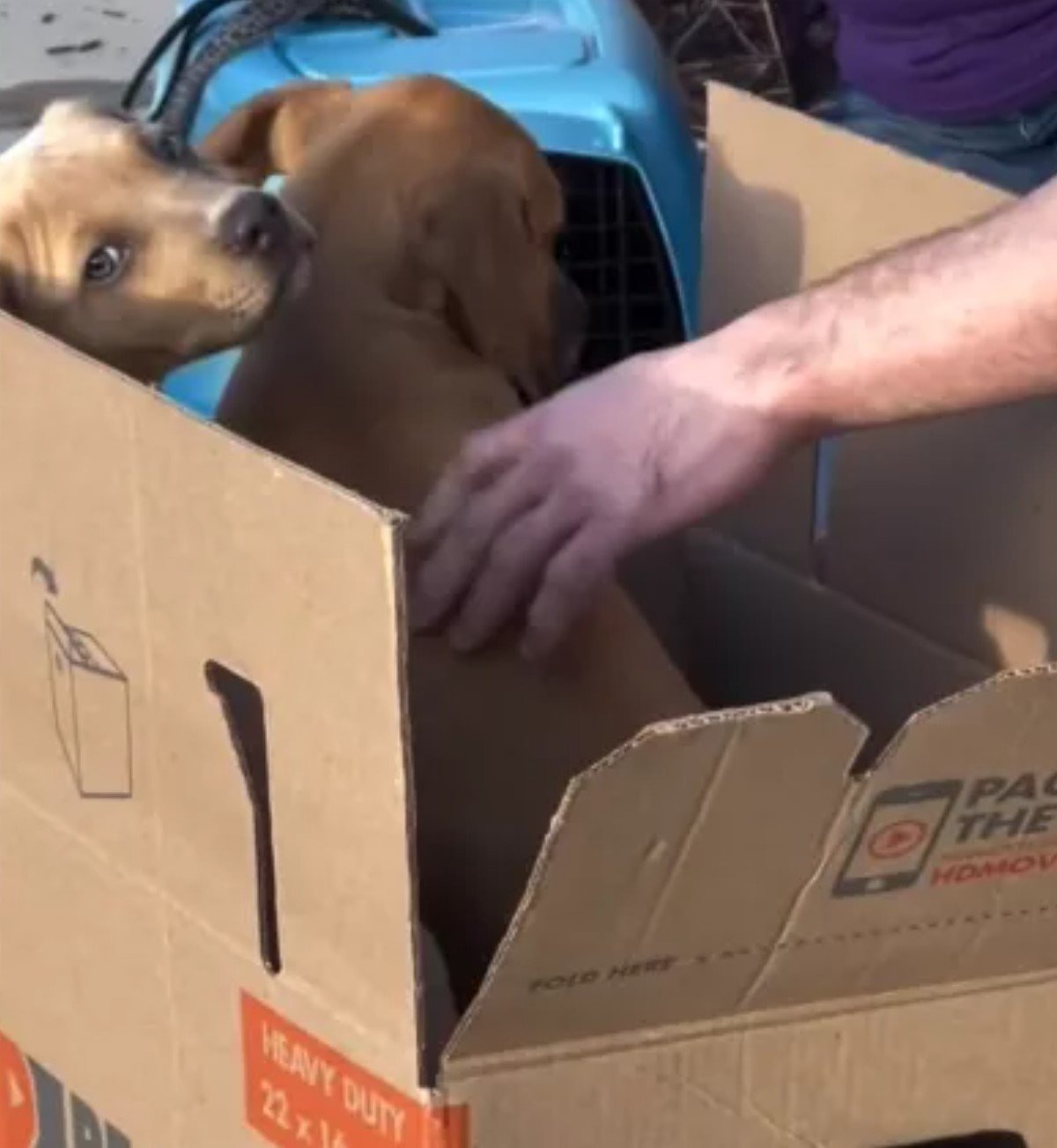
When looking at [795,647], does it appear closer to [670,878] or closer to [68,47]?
[670,878]

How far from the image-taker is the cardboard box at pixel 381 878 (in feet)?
2.31

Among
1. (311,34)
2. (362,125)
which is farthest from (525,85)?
(362,125)

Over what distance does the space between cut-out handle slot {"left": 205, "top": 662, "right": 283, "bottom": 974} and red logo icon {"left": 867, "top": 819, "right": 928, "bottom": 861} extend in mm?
188

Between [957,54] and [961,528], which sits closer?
[961,528]

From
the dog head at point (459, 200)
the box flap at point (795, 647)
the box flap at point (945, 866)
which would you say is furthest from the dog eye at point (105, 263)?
the box flap at point (945, 866)

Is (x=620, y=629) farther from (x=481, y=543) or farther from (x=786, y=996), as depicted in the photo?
(x=786, y=996)

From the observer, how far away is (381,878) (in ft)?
2.35

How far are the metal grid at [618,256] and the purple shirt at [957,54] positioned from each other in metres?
0.18

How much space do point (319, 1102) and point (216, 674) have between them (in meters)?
0.15

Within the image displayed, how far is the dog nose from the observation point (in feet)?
3.40

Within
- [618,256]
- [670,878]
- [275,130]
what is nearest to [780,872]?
[670,878]

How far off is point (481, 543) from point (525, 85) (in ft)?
2.25

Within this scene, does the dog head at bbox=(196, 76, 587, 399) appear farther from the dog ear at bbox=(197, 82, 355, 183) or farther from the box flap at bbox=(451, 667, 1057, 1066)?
the box flap at bbox=(451, 667, 1057, 1066)

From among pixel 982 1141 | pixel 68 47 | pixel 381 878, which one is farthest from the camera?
pixel 68 47
